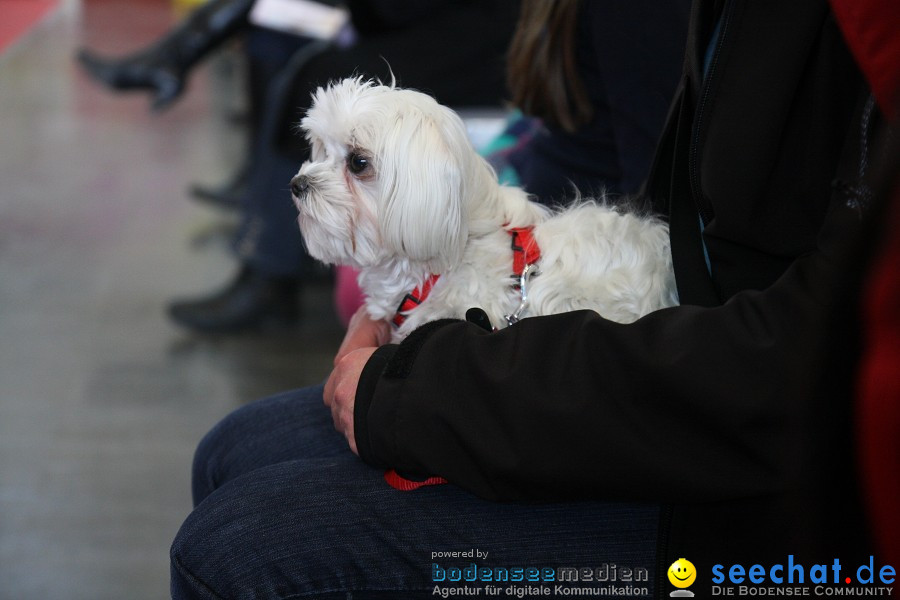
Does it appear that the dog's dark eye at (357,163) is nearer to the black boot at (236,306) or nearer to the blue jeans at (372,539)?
the blue jeans at (372,539)

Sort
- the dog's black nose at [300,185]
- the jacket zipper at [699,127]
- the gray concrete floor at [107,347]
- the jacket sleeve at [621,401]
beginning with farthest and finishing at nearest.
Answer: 1. the gray concrete floor at [107,347]
2. the dog's black nose at [300,185]
3. the jacket zipper at [699,127]
4. the jacket sleeve at [621,401]

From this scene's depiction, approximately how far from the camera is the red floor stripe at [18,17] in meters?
4.98

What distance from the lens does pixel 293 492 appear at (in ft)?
3.01

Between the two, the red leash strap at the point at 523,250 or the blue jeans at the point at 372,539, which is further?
the red leash strap at the point at 523,250

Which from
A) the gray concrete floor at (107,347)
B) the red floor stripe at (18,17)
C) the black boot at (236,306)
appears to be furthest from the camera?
the red floor stripe at (18,17)

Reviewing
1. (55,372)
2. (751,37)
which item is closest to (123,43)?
(55,372)

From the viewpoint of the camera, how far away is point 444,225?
1051 mm

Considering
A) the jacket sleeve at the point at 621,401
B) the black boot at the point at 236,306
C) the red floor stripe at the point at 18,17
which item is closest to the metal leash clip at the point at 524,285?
the jacket sleeve at the point at 621,401

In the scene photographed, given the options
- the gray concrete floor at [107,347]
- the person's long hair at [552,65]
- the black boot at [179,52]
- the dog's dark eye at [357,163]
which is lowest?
the gray concrete floor at [107,347]

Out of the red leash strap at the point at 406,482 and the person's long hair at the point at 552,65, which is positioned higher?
the person's long hair at the point at 552,65

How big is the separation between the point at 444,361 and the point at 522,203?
0.41m

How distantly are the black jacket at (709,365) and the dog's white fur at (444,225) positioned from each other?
20 cm

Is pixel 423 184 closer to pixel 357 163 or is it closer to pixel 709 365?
pixel 357 163

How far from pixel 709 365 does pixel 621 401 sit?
0.28 feet
